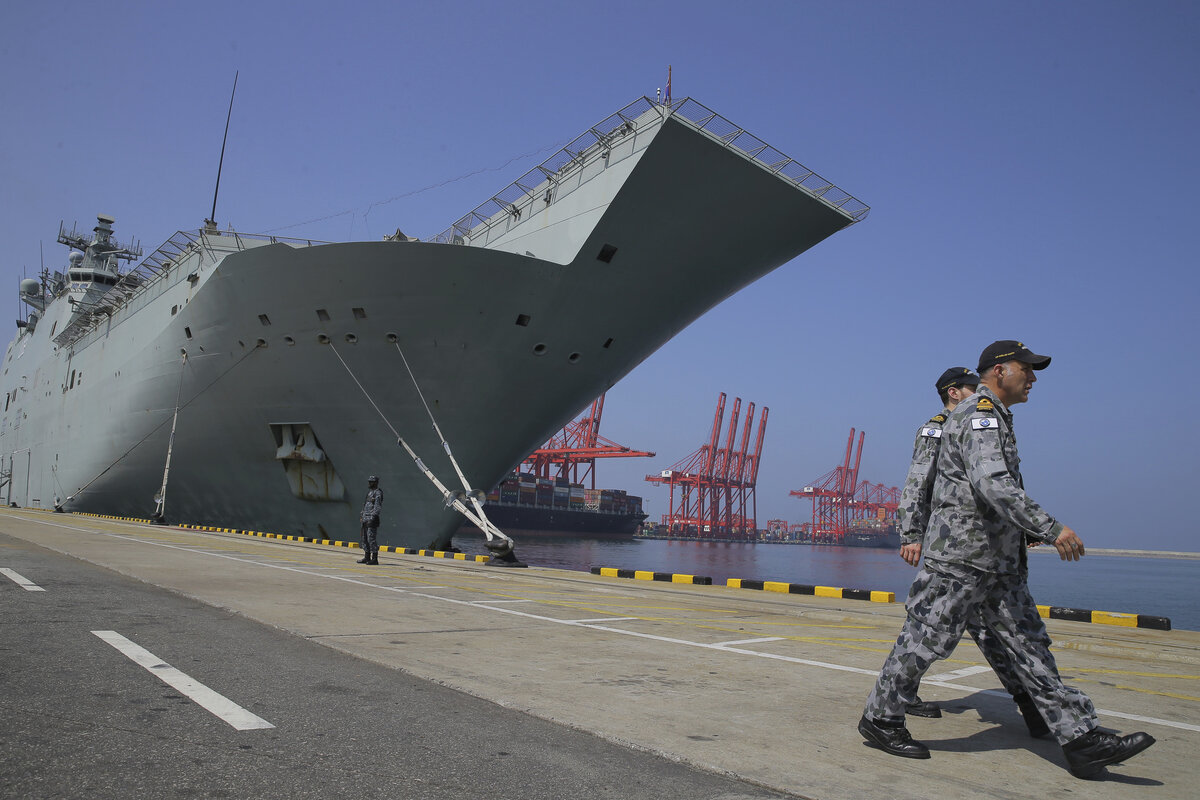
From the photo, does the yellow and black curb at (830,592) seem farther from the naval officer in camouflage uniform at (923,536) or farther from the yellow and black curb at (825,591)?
the naval officer in camouflage uniform at (923,536)

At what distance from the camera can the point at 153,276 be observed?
25.1m

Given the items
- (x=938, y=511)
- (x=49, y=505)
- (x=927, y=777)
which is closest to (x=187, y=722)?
(x=927, y=777)

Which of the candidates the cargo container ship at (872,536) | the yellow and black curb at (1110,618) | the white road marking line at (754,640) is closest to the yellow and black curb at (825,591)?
the yellow and black curb at (1110,618)

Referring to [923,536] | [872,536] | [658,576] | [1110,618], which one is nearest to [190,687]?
[923,536]

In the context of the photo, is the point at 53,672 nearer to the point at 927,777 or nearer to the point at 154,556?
the point at 927,777

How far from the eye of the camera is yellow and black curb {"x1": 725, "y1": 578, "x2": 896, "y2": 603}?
10461 millimetres

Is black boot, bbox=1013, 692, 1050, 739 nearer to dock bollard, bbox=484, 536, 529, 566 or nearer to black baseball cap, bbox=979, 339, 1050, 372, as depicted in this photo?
black baseball cap, bbox=979, 339, 1050, 372

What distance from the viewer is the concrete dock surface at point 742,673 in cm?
270

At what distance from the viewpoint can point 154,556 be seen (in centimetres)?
1059

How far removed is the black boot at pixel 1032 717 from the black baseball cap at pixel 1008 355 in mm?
1445

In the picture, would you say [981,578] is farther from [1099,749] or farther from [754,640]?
[754,640]

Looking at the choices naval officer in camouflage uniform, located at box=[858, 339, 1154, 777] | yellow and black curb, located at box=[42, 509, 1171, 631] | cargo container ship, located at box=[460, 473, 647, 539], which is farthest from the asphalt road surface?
cargo container ship, located at box=[460, 473, 647, 539]

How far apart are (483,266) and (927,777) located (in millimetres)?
14389

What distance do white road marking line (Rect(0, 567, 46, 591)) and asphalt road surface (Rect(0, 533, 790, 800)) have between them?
7.66 ft
